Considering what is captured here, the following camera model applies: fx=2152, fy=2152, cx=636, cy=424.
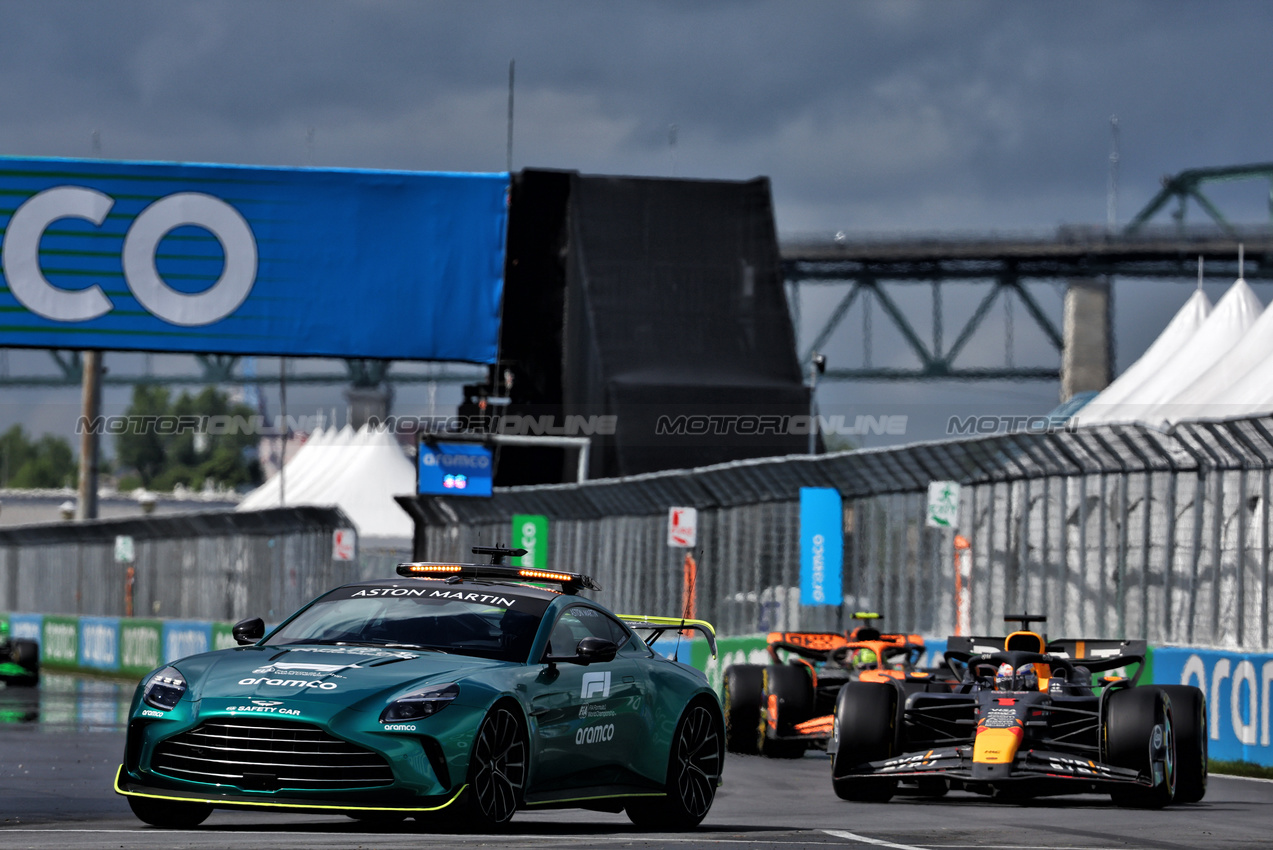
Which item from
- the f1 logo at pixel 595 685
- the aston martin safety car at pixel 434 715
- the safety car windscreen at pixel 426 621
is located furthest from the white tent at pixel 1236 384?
the safety car windscreen at pixel 426 621

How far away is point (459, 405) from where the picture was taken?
39.1 meters

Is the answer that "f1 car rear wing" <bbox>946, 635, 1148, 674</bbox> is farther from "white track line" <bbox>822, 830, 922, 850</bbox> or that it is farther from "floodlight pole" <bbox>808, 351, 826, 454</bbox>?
"floodlight pole" <bbox>808, 351, 826, 454</bbox>

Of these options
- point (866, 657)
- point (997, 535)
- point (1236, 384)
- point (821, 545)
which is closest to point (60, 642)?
point (1236, 384)

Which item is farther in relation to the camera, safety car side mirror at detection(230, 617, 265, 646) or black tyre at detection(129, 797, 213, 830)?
safety car side mirror at detection(230, 617, 265, 646)

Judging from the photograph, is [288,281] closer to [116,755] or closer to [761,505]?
[761,505]

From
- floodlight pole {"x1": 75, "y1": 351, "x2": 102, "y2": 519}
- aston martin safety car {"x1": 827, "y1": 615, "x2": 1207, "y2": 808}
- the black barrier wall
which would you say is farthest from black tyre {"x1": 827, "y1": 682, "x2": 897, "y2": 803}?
floodlight pole {"x1": 75, "y1": 351, "x2": 102, "y2": 519}

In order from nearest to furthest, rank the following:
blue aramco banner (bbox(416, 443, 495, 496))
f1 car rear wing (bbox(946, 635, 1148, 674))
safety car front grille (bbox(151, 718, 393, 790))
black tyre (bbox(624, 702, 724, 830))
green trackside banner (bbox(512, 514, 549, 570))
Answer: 1. safety car front grille (bbox(151, 718, 393, 790))
2. black tyre (bbox(624, 702, 724, 830))
3. f1 car rear wing (bbox(946, 635, 1148, 674))
4. green trackside banner (bbox(512, 514, 549, 570))
5. blue aramco banner (bbox(416, 443, 495, 496))

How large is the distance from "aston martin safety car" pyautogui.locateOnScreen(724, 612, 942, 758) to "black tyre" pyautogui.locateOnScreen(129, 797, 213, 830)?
8583mm

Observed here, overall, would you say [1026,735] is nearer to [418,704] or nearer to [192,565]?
[418,704]

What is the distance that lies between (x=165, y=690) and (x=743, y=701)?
9.77 meters

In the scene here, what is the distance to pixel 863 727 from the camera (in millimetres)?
12625

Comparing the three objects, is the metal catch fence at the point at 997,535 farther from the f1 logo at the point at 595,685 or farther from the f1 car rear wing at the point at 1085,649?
the f1 logo at the point at 595,685

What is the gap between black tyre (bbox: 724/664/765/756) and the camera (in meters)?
18.3

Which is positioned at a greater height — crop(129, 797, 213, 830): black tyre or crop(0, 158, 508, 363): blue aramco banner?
crop(0, 158, 508, 363): blue aramco banner
